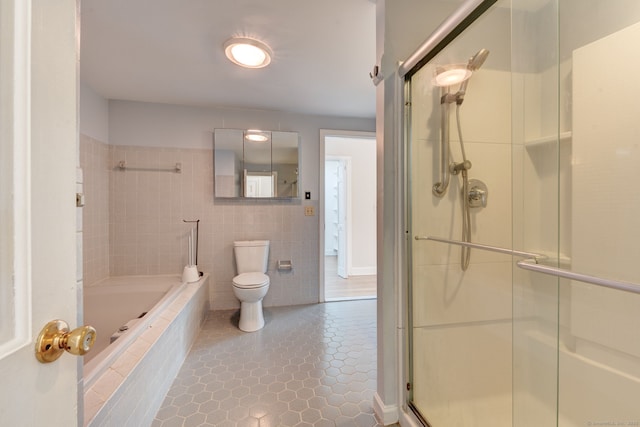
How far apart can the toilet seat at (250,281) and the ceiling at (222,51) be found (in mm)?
1690

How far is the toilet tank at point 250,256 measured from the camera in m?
2.66

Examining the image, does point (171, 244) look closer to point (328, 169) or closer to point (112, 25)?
point (112, 25)

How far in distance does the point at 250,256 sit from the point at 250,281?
0.39 metres

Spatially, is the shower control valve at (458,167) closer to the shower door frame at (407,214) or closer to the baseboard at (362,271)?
the shower door frame at (407,214)

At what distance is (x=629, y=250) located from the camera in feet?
3.27

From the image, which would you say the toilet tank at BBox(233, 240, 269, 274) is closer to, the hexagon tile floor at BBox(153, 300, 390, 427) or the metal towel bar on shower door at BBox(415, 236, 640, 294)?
the hexagon tile floor at BBox(153, 300, 390, 427)

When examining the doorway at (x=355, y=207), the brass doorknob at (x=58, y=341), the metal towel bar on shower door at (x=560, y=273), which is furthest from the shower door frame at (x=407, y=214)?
the doorway at (x=355, y=207)

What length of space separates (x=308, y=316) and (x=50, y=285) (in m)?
2.40

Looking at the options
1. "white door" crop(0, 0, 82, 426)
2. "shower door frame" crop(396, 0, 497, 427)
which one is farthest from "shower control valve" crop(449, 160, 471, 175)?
"white door" crop(0, 0, 82, 426)

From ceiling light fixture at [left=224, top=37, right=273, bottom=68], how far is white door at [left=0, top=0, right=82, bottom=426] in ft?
4.45

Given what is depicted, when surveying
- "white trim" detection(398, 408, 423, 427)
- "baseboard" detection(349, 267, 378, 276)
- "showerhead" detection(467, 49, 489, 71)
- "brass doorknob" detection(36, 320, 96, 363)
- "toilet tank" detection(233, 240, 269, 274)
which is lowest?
"white trim" detection(398, 408, 423, 427)

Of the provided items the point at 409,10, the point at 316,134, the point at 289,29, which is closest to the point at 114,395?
the point at 289,29

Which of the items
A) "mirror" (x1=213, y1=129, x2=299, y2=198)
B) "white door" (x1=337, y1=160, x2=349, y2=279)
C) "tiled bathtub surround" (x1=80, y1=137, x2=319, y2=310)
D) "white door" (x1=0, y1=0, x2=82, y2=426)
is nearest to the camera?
"white door" (x1=0, y1=0, x2=82, y2=426)

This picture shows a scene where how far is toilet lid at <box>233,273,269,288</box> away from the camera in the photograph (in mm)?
2268
